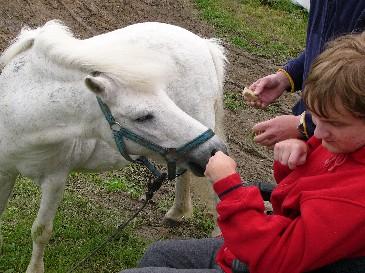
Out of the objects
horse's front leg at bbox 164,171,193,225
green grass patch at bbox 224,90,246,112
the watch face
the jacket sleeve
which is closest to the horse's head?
the watch face

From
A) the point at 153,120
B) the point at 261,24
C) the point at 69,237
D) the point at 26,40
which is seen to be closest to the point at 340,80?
the point at 153,120

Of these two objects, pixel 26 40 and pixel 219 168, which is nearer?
pixel 219 168

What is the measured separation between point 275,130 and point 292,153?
410 mm

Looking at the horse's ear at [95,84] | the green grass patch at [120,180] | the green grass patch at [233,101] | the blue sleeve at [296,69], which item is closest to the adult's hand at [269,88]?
the blue sleeve at [296,69]

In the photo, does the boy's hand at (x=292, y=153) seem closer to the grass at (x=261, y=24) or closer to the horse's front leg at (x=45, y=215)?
the horse's front leg at (x=45, y=215)

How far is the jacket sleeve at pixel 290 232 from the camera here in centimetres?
157

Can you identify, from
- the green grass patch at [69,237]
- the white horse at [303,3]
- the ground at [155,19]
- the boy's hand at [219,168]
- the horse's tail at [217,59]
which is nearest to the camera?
the boy's hand at [219,168]

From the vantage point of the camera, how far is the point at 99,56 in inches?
104

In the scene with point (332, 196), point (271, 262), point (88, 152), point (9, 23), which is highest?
point (332, 196)

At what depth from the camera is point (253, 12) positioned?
11031 mm

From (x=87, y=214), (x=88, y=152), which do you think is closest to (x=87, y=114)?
(x=88, y=152)

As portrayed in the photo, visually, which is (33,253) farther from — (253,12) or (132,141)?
(253,12)

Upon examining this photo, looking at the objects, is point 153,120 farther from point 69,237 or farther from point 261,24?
point 261,24

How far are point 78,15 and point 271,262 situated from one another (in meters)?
7.61
